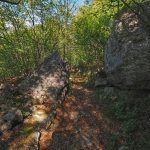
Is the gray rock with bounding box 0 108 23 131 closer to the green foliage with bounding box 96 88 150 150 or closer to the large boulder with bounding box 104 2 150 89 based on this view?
the green foliage with bounding box 96 88 150 150

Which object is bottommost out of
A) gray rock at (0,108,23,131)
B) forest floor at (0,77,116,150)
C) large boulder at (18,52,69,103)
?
forest floor at (0,77,116,150)

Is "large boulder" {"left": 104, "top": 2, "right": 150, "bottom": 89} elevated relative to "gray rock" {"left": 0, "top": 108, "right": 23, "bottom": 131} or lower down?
elevated

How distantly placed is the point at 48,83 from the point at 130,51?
522 cm

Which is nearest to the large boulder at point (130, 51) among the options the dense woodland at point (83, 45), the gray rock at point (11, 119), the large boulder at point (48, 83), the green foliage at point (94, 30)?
the dense woodland at point (83, 45)

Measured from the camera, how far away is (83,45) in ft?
82.1

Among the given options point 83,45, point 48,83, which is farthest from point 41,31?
point 48,83

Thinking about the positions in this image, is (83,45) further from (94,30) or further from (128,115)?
(128,115)

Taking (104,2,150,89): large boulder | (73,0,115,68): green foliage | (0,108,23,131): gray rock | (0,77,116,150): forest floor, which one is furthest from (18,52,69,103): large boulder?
(73,0,115,68): green foliage

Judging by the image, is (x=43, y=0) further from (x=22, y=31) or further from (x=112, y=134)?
(x=112, y=134)

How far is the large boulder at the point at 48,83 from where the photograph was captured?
13.4 metres

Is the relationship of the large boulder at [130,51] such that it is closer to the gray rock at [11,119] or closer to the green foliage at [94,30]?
the gray rock at [11,119]

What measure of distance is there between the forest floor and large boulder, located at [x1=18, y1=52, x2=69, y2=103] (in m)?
0.78

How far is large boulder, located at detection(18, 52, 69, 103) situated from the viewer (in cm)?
1345

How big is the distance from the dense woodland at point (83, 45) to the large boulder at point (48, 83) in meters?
0.91
